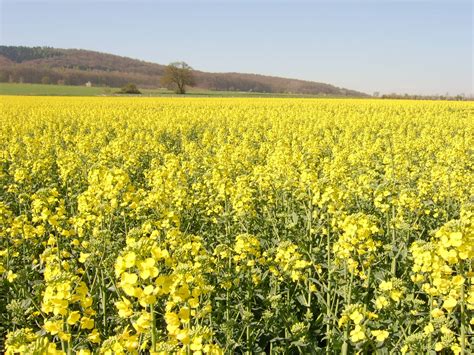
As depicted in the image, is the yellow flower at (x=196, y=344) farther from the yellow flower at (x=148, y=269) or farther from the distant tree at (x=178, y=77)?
the distant tree at (x=178, y=77)

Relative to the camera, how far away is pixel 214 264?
416 cm

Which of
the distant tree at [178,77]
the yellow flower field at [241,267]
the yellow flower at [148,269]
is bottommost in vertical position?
the yellow flower field at [241,267]

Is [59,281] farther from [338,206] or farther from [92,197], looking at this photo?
[338,206]

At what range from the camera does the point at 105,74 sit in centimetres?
10319

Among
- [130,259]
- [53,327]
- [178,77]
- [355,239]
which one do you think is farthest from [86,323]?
[178,77]

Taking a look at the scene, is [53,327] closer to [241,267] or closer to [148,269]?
[148,269]

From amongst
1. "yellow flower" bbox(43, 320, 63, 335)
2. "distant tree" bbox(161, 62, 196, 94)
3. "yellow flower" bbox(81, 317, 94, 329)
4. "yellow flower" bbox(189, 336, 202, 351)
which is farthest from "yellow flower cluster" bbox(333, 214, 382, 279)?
"distant tree" bbox(161, 62, 196, 94)

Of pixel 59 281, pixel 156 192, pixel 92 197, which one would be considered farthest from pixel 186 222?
pixel 59 281

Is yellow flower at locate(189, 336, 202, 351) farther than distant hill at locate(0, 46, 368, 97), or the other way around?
distant hill at locate(0, 46, 368, 97)

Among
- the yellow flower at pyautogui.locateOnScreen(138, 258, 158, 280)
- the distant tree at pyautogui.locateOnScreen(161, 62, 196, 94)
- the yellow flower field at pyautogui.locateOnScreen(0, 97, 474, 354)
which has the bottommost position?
the yellow flower field at pyautogui.locateOnScreen(0, 97, 474, 354)

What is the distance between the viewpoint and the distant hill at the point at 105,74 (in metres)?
92.6

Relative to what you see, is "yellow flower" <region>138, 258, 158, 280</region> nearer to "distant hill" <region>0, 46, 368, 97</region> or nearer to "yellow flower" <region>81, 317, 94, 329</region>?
"yellow flower" <region>81, 317, 94, 329</region>

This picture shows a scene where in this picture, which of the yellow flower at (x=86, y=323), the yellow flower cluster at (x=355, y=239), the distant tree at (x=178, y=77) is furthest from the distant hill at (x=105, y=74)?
the yellow flower at (x=86, y=323)

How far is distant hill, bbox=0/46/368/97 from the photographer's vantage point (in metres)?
92.6
